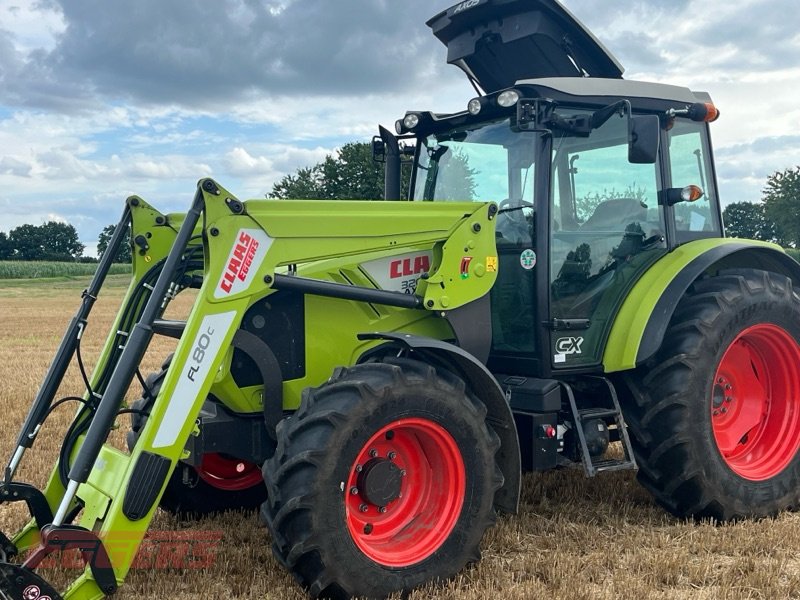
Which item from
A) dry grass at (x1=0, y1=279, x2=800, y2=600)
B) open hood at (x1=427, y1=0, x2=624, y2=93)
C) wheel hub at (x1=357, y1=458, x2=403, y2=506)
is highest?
open hood at (x1=427, y1=0, x2=624, y2=93)

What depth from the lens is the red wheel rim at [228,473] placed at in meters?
5.03

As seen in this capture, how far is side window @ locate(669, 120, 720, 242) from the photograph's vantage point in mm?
5379

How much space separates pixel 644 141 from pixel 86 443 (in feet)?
10.4

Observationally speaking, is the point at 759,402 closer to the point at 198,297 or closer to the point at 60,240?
the point at 198,297

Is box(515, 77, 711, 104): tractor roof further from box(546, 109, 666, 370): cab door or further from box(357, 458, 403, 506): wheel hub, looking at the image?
box(357, 458, 403, 506): wheel hub

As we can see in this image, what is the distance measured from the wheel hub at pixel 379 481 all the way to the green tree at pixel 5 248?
8279cm

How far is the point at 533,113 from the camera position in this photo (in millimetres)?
4590

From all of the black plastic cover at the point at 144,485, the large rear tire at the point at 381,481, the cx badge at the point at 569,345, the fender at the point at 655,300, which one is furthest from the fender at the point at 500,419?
the black plastic cover at the point at 144,485

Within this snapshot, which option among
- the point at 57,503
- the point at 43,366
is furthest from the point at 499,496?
the point at 43,366

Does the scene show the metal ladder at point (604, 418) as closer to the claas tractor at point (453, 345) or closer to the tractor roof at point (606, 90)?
the claas tractor at point (453, 345)

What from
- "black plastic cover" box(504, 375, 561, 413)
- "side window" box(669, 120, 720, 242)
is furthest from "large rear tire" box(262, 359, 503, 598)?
"side window" box(669, 120, 720, 242)

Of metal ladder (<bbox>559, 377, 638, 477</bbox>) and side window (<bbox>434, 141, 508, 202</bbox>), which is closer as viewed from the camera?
metal ladder (<bbox>559, 377, 638, 477</bbox>)

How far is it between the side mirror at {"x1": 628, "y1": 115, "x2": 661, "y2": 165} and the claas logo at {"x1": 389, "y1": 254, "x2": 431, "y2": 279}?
124 cm

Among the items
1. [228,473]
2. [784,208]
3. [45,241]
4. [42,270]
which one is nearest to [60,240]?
[45,241]
